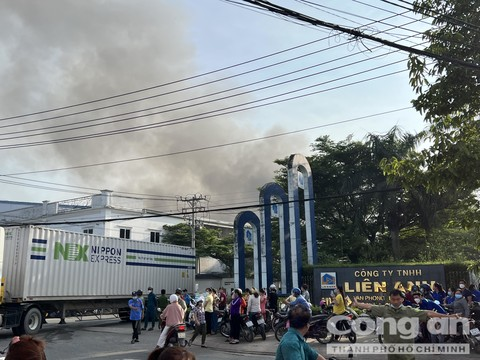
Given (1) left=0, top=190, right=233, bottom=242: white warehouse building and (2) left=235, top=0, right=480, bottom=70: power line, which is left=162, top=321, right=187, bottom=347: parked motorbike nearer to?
(2) left=235, top=0, right=480, bottom=70: power line

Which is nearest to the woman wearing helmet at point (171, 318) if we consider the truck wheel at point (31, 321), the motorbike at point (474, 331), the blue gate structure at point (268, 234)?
the motorbike at point (474, 331)

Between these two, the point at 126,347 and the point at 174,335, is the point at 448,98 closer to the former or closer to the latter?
the point at 174,335

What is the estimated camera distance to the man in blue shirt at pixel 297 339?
422 cm

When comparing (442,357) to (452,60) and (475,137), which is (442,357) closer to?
(475,137)

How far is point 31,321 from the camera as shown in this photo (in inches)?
698

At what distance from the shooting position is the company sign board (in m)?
19.0

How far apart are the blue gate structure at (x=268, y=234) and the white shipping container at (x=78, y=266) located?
19.6 ft

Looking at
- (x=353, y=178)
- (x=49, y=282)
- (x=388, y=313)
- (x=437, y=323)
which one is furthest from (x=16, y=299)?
(x=353, y=178)

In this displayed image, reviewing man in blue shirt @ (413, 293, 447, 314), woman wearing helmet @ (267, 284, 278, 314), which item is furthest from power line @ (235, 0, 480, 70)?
woman wearing helmet @ (267, 284, 278, 314)

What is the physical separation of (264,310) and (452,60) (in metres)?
10.9

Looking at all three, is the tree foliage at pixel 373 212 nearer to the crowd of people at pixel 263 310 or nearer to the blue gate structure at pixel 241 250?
the blue gate structure at pixel 241 250

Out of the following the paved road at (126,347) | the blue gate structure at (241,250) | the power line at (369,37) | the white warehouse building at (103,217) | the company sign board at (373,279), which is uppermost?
the white warehouse building at (103,217)

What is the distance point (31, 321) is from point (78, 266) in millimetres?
3025

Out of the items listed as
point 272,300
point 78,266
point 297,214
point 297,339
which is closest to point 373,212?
point 297,214
